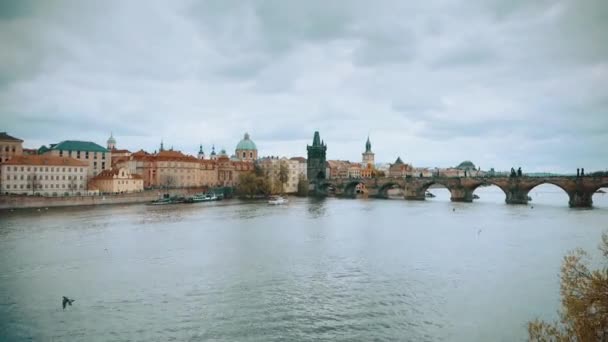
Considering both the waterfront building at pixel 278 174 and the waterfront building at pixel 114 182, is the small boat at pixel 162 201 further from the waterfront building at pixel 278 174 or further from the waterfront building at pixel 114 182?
the waterfront building at pixel 278 174

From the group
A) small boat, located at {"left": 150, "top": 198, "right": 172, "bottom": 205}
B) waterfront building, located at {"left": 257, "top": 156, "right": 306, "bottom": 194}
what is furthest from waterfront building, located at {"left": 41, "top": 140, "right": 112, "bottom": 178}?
waterfront building, located at {"left": 257, "top": 156, "right": 306, "bottom": 194}

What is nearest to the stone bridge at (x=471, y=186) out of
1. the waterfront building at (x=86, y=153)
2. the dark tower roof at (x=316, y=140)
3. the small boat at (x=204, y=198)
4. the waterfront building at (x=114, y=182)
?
the dark tower roof at (x=316, y=140)

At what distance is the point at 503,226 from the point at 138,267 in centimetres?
3827

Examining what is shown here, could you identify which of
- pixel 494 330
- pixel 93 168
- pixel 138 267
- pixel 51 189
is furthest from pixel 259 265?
pixel 93 168

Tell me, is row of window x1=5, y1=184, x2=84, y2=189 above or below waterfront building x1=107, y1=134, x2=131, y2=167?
below

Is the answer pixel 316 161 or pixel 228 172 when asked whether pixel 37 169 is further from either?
pixel 316 161

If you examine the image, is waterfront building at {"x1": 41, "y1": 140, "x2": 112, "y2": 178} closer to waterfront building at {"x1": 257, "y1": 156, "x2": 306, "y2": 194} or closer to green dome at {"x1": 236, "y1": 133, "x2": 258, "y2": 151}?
waterfront building at {"x1": 257, "y1": 156, "x2": 306, "y2": 194}

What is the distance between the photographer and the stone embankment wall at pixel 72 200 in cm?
7006

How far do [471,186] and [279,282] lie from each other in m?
78.8

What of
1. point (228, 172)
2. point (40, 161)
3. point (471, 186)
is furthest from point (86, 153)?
point (471, 186)

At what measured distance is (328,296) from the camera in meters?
22.8

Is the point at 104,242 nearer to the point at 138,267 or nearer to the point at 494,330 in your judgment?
the point at 138,267

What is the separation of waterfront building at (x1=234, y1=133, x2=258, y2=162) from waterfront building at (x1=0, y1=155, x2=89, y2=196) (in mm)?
82174

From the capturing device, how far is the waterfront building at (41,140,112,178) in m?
104
